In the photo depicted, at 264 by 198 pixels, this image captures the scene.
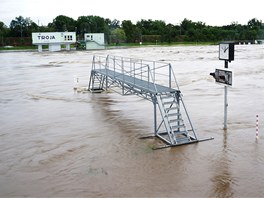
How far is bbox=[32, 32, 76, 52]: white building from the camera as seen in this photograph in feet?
295

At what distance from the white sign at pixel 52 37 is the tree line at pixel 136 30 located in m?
34.9

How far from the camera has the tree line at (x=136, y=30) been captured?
13112 centimetres

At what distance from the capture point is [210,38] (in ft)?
491

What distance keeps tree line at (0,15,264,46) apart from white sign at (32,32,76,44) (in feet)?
115

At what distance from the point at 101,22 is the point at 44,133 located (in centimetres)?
14073

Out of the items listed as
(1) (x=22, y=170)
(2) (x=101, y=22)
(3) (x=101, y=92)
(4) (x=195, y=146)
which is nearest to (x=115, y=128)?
(4) (x=195, y=146)

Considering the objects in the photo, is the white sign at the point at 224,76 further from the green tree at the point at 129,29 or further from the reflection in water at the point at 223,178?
the green tree at the point at 129,29

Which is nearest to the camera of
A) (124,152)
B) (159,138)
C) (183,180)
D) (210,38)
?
(183,180)

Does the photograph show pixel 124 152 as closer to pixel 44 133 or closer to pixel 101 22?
pixel 44 133

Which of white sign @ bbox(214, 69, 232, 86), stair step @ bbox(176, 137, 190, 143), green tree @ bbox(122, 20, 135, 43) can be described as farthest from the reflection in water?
green tree @ bbox(122, 20, 135, 43)

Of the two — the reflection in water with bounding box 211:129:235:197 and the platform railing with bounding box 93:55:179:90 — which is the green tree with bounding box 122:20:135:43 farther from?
the reflection in water with bounding box 211:129:235:197

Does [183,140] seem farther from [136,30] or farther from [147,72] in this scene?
[136,30]

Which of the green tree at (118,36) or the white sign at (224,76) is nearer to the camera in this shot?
the white sign at (224,76)

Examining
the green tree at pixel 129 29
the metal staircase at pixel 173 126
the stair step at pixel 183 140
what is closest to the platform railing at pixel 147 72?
the metal staircase at pixel 173 126
